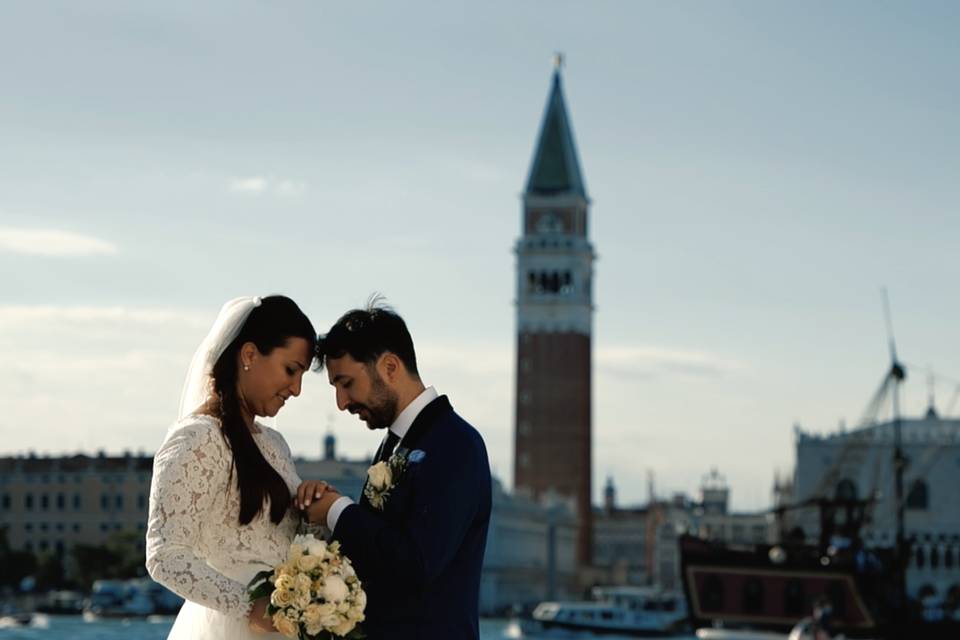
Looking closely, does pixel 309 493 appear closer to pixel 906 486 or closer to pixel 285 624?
pixel 285 624

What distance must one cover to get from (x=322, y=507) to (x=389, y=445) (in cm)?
32

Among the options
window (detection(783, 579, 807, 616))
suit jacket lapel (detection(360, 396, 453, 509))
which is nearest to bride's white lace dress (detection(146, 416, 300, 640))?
suit jacket lapel (detection(360, 396, 453, 509))

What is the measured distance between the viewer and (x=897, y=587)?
171ft

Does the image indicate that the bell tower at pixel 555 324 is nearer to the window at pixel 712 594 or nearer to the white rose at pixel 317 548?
the window at pixel 712 594

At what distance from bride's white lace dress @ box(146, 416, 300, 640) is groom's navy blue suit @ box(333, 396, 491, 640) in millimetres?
278

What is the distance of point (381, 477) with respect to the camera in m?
5.63

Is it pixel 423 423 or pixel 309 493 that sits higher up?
pixel 423 423

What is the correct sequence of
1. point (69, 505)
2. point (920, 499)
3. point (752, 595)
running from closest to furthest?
point (752, 595) < point (920, 499) < point (69, 505)

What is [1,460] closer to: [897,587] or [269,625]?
[897,587]

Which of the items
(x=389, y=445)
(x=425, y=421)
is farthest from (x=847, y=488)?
(x=425, y=421)

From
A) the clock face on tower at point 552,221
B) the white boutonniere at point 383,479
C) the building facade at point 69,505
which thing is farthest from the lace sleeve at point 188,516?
the clock face on tower at point 552,221

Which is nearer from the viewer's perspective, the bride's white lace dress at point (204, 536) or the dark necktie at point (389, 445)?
the bride's white lace dress at point (204, 536)

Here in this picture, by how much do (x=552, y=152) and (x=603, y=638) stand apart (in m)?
39.2

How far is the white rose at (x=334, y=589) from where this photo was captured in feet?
17.5
